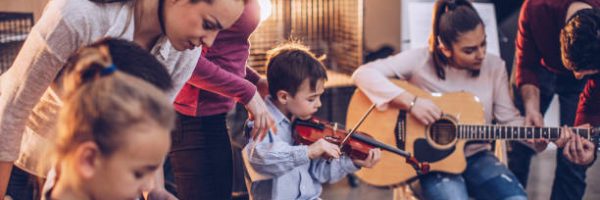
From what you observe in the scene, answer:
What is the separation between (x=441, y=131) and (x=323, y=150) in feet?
2.59

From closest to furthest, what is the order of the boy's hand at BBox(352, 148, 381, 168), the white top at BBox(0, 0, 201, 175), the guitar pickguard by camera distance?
the white top at BBox(0, 0, 201, 175) < the boy's hand at BBox(352, 148, 381, 168) < the guitar pickguard

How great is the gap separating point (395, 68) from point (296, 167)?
818 mm

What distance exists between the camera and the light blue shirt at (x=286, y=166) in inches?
98.0

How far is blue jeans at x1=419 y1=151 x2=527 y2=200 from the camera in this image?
2.93 m

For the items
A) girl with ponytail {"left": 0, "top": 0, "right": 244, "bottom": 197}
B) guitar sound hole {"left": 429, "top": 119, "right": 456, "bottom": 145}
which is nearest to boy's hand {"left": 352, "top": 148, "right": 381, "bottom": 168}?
guitar sound hole {"left": 429, "top": 119, "right": 456, "bottom": 145}

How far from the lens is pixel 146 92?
5.21 feet

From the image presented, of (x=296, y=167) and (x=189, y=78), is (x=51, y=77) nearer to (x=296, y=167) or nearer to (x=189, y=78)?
(x=189, y=78)

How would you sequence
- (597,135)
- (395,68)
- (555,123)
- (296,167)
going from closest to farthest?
(296,167) < (597,135) < (395,68) < (555,123)

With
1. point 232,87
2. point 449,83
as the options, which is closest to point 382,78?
point 449,83

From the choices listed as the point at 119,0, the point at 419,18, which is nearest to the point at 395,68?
the point at 419,18

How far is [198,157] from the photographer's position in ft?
7.77

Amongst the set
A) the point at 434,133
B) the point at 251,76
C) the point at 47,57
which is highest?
the point at 47,57

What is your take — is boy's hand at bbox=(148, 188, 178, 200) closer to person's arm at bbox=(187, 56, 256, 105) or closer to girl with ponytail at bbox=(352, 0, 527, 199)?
person's arm at bbox=(187, 56, 256, 105)

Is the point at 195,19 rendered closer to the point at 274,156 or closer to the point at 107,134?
the point at 107,134
